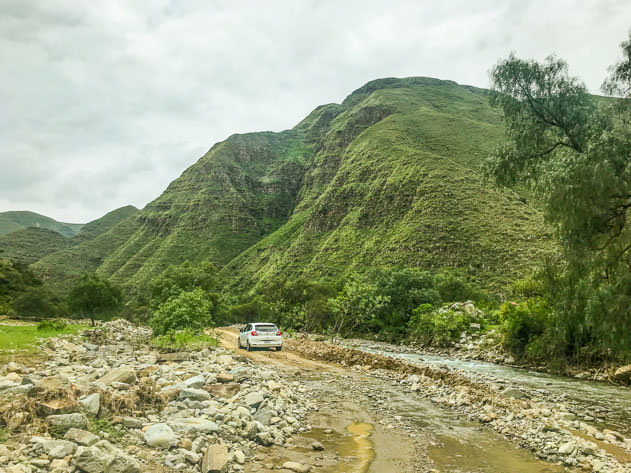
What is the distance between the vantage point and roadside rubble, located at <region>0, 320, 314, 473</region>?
6.14 m

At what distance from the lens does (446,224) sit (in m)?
75.5

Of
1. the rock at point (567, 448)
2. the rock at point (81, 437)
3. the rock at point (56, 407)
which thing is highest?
the rock at point (56, 407)

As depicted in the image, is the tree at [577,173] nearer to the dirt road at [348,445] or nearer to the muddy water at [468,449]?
the muddy water at [468,449]

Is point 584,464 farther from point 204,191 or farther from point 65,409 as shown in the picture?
point 204,191

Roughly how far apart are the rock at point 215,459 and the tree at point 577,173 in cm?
1208

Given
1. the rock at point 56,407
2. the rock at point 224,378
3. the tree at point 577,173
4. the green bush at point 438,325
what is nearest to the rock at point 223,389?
the rock at point 224,378

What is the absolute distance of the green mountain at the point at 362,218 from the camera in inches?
2793

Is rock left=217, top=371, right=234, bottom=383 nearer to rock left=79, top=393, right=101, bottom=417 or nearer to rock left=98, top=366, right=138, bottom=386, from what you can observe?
rock left=98, top=366, right=138, bottom=386

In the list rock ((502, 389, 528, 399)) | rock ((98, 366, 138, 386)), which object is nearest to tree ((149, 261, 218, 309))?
rock ((98, 366, 138, 386))

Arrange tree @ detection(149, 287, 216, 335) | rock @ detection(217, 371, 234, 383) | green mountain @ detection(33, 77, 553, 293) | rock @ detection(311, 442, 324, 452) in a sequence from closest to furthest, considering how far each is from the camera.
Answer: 1. rock @ detection(311, 442, 324, 452)
2. rock @ detection(217, 371, 234, 383)
3. tree @ detection(149, 287, 216, 335)
4. green mountain @ detection(33, 77, 553, 293)

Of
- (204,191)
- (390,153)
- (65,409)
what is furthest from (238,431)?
(204,191)

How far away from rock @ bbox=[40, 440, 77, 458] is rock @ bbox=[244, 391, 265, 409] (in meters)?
5.07

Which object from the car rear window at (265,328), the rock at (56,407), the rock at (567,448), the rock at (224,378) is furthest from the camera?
the car rear window at (265,328)

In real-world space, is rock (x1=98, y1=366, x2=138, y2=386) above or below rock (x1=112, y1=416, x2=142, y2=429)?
above
